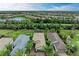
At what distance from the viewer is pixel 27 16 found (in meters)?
1.53

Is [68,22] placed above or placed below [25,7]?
below

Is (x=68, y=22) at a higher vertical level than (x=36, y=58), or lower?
higher

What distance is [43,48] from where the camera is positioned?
1443mm

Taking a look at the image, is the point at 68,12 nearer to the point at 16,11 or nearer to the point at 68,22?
the point at 68,22

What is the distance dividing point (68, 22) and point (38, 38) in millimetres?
310

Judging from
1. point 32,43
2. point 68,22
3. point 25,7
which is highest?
point 25,7

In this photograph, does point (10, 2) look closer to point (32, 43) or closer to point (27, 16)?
point (27, 16)

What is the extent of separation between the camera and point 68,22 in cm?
150

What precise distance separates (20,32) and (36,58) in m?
0.28

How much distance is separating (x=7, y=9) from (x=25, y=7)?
6.7 inches

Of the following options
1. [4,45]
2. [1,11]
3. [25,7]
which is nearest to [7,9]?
[1,11]

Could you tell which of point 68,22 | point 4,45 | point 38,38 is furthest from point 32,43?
point 68,22

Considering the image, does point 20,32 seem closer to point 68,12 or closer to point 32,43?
point 32,43

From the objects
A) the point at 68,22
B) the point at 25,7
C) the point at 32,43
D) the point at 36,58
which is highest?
the point at 25,7
